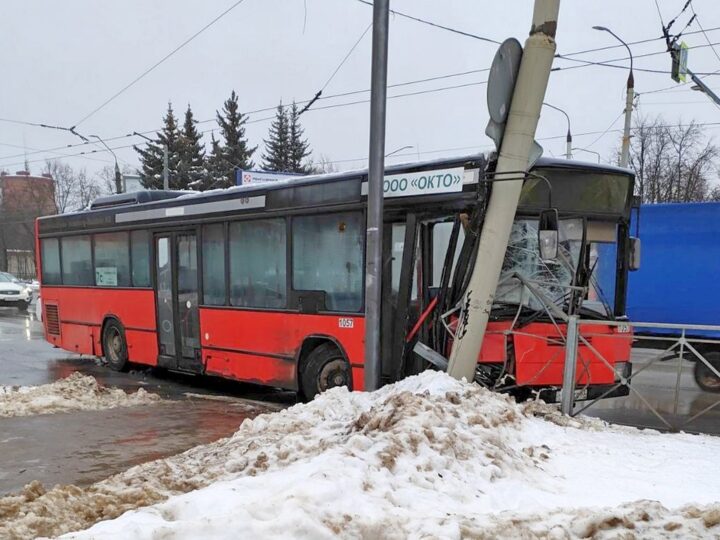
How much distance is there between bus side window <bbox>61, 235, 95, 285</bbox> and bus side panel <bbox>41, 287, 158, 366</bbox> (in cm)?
22

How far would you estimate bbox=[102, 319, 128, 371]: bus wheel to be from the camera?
1249cm

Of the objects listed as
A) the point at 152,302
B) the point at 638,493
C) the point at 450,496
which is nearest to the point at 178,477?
the point at 450,496

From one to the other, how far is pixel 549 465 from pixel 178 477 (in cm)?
281

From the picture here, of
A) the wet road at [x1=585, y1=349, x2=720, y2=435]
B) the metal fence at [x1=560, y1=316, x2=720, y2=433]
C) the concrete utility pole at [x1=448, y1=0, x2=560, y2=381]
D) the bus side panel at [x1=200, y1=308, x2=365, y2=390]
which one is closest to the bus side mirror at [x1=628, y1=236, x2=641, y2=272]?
the metal fence at [x1=560, y1=316, x2=720, y2=433]

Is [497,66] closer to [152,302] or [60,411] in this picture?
[60,411]

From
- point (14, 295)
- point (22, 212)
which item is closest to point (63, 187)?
point (22, 212)

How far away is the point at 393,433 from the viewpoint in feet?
14.5

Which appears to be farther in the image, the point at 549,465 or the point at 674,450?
the point at 674,450

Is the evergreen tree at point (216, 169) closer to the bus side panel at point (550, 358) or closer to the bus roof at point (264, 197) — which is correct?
the bus roof at point (264, 197)

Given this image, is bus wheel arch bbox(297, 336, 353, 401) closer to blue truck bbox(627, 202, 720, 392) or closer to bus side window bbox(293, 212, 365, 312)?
bus side window bbox(293, 212, 365, 312)

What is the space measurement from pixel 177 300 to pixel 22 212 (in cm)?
6020

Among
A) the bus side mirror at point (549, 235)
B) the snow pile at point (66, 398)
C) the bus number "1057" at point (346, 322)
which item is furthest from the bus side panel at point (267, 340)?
the bus side mirror at point (549, 235)

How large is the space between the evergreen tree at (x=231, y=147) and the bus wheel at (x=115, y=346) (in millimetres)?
35870

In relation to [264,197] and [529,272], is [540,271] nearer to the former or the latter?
[529,272]
